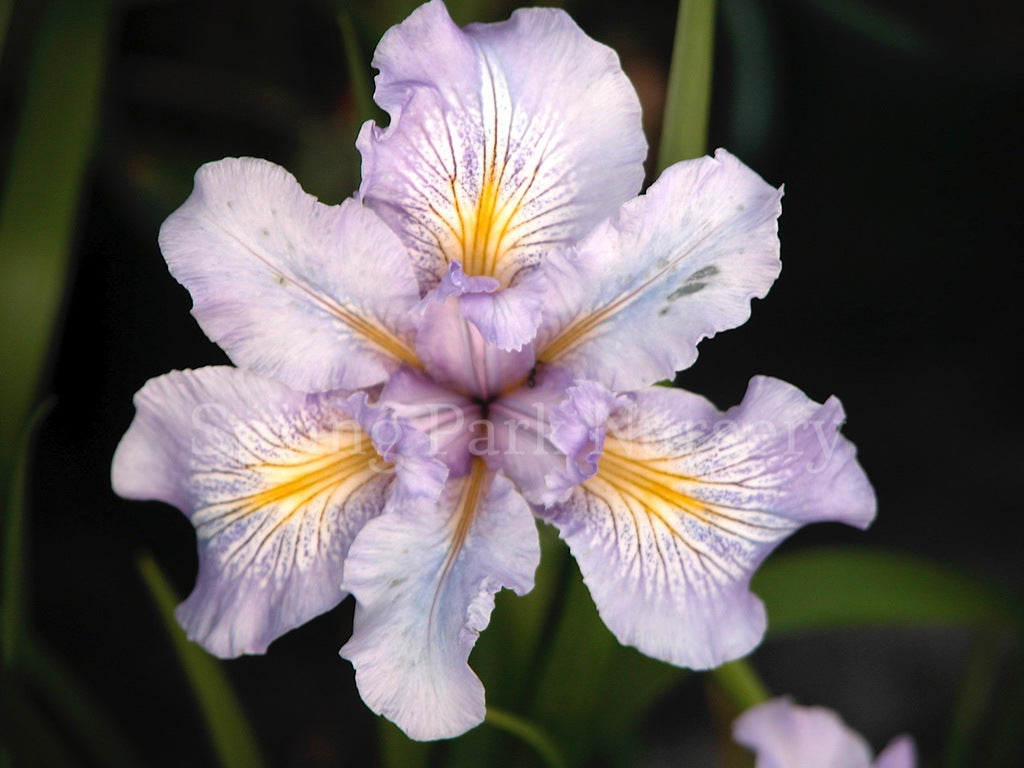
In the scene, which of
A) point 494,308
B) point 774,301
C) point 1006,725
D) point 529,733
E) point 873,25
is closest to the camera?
point 494,308

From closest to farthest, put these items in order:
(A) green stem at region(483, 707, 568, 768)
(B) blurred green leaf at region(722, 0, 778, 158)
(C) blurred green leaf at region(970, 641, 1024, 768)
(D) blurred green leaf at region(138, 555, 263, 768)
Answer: (A) green stem at region(483, 707, 568, 768) → (D) blurred green leaf at region(138, 555, 263, 768) → (C) blurred green leaf at region(970, 641, 1024, 768) → (B) blurred green leaf at region(722, 0, 778, 158)

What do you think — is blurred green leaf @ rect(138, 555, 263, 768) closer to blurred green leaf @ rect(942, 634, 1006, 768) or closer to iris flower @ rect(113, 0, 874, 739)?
iris flower @ rect(113, 0, 874, 739)

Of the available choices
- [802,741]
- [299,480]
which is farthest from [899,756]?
[299,480]

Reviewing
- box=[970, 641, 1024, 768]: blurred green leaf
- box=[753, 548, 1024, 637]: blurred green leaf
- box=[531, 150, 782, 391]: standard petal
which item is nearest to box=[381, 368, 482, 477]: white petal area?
box=[531, 150, 782, 391]: standard petal

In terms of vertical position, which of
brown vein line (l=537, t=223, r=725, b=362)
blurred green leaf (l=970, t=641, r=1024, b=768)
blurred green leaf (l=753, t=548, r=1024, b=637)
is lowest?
blurred green leaf (l=970, t=641, r=1024, b=768)

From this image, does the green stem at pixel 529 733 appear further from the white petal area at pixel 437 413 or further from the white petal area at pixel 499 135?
the white petal area at pixel 499 135

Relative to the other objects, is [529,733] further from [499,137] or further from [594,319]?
[499,137]

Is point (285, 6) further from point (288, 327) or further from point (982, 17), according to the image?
point (982, 17)
